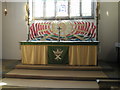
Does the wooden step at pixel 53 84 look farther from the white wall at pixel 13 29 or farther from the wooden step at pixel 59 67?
the white wall at pixel 13 29

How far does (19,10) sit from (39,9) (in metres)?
0.91

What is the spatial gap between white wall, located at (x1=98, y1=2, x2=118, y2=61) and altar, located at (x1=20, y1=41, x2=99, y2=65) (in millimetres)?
1664

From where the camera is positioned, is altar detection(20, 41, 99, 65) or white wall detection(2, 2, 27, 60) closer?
altar detection(20, 41, 99, 65)

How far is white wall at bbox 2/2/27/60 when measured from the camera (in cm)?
757

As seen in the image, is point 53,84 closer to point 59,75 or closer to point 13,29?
point 59,75

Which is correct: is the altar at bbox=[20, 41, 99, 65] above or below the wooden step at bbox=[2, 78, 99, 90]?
above

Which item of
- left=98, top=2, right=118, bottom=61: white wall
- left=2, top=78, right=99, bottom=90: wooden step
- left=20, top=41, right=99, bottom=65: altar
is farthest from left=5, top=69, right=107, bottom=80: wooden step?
left=98, top=2, right=118, bottom=61: white wall

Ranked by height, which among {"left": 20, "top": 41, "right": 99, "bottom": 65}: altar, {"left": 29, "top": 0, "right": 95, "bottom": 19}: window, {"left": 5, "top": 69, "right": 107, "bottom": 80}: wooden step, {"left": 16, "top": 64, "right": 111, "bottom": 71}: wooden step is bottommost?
{"left": 5, "top": 69, "right": 107, "bottom": 80}: wooden step

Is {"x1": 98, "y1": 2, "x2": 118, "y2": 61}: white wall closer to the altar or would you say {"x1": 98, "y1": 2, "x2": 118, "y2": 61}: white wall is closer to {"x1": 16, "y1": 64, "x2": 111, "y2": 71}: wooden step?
the altar

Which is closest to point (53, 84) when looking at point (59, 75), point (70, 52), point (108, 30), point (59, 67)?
point (59, 75)

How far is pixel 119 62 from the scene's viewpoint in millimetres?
7047

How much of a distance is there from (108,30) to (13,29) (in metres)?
4.28

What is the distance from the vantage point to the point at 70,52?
232 inches

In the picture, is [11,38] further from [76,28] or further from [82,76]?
[82,76]
